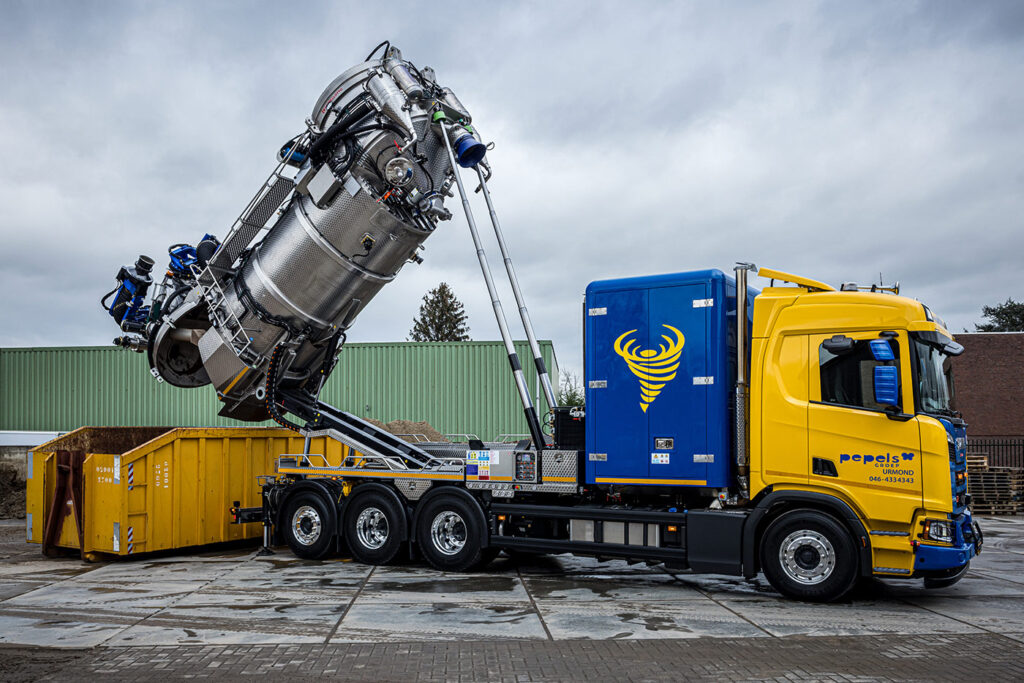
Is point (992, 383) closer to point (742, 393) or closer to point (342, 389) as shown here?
point (342, 389)

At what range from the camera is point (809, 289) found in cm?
957

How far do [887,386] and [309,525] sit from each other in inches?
312

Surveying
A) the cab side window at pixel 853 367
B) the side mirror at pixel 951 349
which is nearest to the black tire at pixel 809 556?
the cab side window at pixel 853 367

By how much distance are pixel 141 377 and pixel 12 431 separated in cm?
421

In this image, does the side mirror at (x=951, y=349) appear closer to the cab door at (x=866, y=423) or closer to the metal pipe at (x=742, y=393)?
the cab door at (x=866, y=423)

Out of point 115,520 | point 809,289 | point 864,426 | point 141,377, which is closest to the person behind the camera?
point 864,426

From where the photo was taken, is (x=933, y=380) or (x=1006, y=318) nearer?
(x=933, y=380)

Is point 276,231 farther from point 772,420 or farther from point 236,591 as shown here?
point 772,420

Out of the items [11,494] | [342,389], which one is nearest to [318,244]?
[342,389]

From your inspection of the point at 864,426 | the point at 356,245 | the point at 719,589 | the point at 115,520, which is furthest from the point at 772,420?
the point at 115,520

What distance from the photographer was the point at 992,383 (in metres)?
31.6

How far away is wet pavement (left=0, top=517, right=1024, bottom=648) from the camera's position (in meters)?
7.82

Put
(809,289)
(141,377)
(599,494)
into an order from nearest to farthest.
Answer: (809,289)
(599,494)
(141,377)

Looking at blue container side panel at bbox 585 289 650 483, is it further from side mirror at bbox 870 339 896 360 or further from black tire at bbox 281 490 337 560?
black tire at bbox 281 490 337 560
